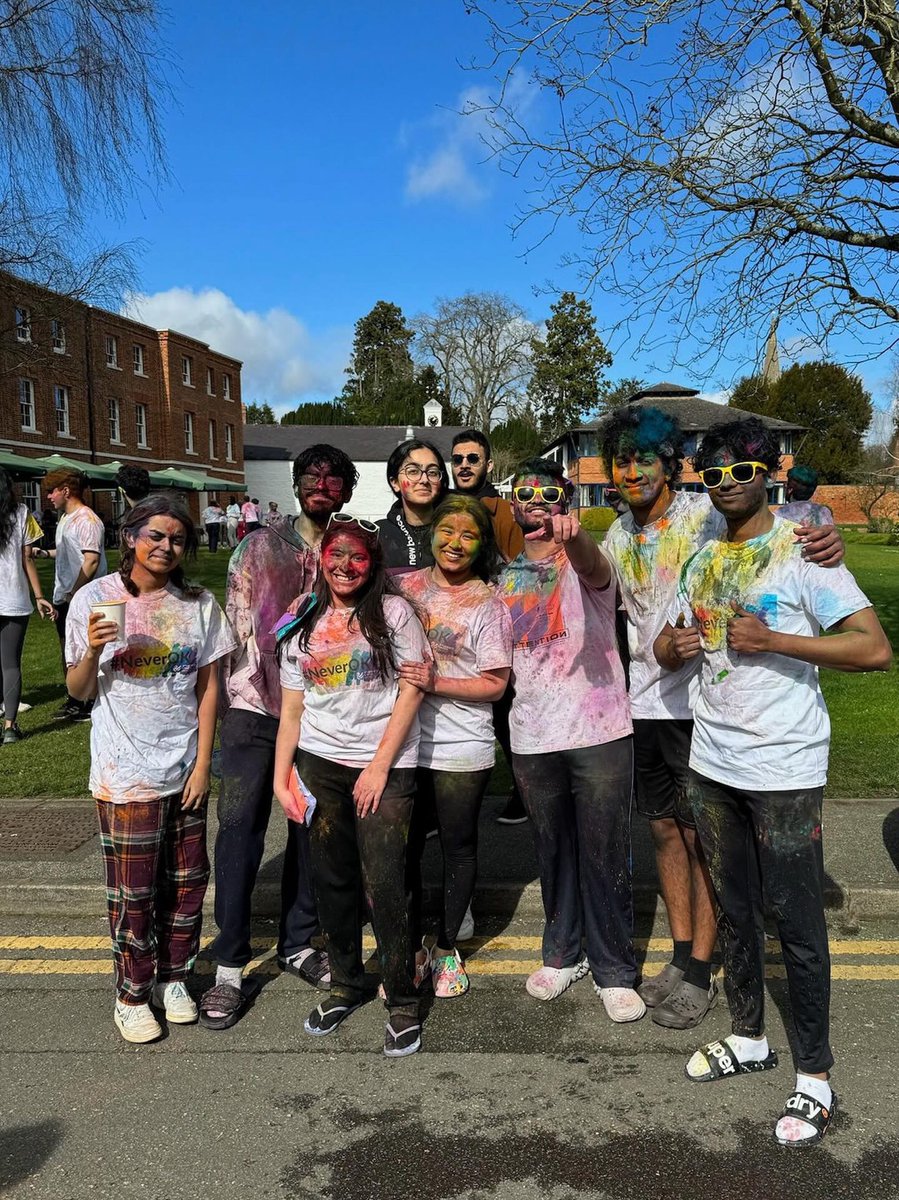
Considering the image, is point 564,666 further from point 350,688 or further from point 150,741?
point 150,741

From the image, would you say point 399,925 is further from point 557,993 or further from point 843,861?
point 843,861

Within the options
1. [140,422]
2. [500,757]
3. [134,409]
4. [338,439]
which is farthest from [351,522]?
[338,439]

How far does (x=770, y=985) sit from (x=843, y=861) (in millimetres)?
1182

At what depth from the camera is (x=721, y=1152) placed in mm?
2471

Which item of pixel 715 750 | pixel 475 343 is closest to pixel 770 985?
pixel 715 750

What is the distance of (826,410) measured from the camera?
A: 55.1m

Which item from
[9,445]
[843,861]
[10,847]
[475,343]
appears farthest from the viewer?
[475,343]

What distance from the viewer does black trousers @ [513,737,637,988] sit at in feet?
10.4

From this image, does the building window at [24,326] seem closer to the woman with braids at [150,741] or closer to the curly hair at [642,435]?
the woman with braids at [150,741]

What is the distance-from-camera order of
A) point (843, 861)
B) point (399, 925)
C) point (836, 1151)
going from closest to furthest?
point (836, 1151)
point (399, 925)
point (843, 861)

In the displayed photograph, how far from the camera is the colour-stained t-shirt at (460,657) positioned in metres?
3.21

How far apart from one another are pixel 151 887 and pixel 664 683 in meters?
2.08

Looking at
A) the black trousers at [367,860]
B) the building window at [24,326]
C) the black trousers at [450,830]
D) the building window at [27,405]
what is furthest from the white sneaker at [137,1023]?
the building window at [27,405]

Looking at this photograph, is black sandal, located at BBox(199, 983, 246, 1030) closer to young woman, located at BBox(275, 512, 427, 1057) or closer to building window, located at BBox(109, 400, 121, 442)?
young woman, located at BBox(275, 512, 427, 1057)
